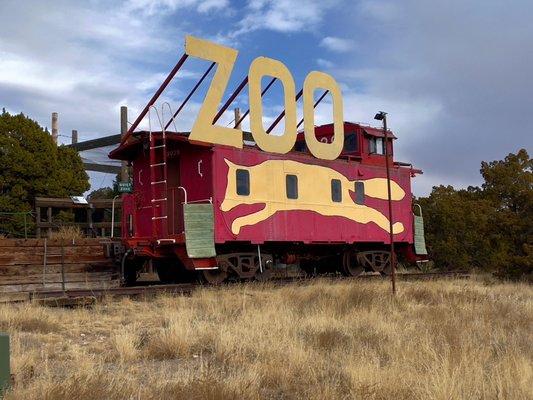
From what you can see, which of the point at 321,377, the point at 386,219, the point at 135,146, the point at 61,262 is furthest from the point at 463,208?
the point at 321,377

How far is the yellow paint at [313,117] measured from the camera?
15430 millimetres

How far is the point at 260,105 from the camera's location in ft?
47.1

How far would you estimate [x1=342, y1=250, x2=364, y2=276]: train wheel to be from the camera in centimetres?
1683

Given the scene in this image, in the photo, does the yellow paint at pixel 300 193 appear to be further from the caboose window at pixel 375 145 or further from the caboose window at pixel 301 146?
the caboose window at pixel 301 146

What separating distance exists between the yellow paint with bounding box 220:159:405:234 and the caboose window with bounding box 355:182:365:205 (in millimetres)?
136

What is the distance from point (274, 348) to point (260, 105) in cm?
888

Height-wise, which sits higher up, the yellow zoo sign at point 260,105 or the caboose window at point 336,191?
the yellow zoo sign at point 260,105

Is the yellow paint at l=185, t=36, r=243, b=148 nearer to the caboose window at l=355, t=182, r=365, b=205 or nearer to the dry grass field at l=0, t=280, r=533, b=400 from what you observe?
the dry grass field at l=0, t=280, r=533, b=400

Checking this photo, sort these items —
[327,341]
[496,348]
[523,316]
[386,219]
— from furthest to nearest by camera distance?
[386,219] → [523,316] → [327,341] → [496,348]

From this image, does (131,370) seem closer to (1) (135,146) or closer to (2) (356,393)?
(2) (356,393)

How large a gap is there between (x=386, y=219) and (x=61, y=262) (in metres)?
9.23

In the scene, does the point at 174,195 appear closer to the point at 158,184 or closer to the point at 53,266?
the point at 158,184

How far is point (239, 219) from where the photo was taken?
13.5 m

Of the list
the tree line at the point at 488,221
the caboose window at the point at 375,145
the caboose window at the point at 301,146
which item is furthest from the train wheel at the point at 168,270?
the tree line at the point at 488,221
